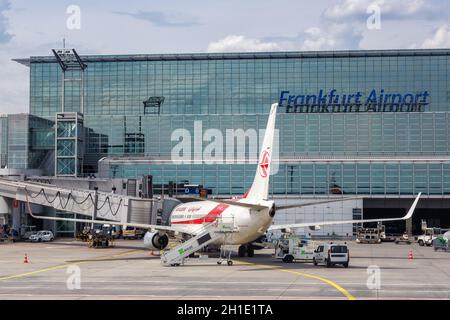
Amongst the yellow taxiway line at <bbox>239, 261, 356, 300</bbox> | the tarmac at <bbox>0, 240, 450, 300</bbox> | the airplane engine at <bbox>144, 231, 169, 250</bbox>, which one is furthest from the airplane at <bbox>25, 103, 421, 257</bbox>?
the tarmac at <bbox>0, 240, 450, 300</bbox>

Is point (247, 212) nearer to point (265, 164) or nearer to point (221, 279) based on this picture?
point (265, 164)

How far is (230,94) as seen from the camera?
161375 millimetres

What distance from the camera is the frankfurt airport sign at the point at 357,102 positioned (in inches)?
5837

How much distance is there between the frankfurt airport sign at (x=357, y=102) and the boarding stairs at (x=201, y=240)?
3613 inches

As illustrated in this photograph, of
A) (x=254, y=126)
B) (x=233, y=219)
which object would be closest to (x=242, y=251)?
(x=233, y=219)

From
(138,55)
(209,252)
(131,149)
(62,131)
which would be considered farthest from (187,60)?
(209,252)

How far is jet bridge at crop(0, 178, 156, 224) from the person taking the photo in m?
87.9

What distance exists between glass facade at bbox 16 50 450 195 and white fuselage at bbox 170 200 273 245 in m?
57.9

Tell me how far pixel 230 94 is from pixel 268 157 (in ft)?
345

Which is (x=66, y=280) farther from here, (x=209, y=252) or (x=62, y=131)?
(x=62, y=131)

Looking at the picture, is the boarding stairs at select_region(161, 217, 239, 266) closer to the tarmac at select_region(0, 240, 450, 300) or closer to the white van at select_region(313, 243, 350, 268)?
the tarmac at select_region(0, 240, 450, 300)

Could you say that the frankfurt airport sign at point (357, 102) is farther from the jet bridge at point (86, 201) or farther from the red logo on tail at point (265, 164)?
the red logo on tail at point (265, 164)
